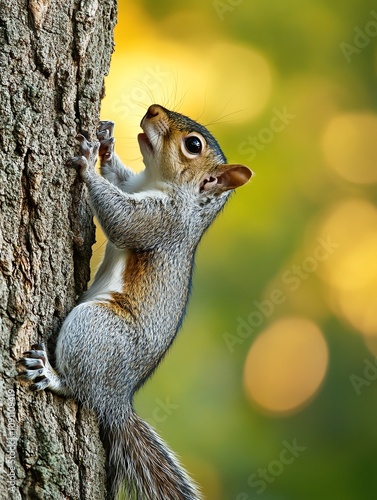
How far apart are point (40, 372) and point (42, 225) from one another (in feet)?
1.47

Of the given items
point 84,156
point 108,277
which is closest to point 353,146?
point 108,277

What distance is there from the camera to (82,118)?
8.80ft

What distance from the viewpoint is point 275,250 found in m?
6.27

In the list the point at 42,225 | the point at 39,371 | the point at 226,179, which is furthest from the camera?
the point at 226,179

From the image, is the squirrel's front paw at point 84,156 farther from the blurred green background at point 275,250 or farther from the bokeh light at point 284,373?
the bokeh light at point 284,373

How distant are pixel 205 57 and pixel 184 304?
3.87 meters

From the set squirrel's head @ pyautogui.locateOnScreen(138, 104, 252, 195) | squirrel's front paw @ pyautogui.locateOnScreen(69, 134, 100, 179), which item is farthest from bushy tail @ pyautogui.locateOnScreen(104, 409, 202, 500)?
squirrel's head @ pyautogui.locateOnScreen(138, 104, 252, 195)

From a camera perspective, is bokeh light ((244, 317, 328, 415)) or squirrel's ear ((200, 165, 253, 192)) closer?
squirrel's ear ((200, 165, 253, 192))

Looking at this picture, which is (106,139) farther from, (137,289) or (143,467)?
(143,467)

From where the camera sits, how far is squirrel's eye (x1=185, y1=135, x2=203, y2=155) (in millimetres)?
3467

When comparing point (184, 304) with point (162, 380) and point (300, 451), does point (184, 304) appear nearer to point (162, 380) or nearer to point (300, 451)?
point (162, 380)

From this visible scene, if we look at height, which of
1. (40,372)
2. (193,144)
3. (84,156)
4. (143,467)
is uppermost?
(193,144)

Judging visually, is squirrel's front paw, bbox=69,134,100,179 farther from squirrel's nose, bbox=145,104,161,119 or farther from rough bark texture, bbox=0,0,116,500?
squirrel's nose, bbox=145,104,161,119

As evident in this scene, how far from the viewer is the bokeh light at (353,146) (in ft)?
22.6
